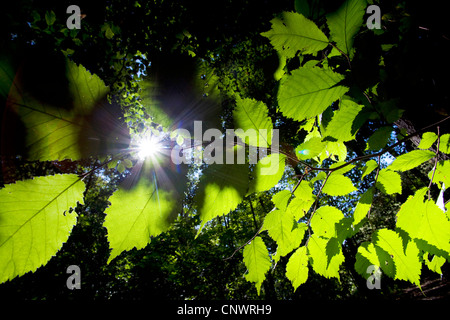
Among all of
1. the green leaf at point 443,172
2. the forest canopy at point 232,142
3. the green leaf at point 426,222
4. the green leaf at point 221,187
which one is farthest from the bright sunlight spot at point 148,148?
the green leaf at point 443,172

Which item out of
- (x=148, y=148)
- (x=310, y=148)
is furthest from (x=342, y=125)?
(x=148, y=148)

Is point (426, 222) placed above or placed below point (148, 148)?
below

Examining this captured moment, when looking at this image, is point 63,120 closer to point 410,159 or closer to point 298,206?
point 298,206

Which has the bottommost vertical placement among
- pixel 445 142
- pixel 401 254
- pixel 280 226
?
pixel 401 254

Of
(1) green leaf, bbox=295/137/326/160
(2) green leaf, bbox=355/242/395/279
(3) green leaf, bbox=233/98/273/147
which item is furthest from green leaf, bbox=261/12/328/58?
(2) green leaf, bbox=355/242/395/279

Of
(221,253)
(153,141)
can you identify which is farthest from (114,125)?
(221,253)

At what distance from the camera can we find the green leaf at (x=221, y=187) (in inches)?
19.3

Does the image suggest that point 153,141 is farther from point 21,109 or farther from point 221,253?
point 221,253

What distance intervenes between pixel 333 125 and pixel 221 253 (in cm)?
938

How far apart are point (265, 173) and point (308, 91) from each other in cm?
24

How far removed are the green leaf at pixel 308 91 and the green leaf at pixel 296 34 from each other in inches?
3.6

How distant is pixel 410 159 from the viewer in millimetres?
790

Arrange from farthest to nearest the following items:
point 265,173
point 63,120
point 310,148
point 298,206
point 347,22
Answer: point 298,206, point 310,148, point 265,173, point 347,22, point 63,120

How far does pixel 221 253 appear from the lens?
29.5ft
